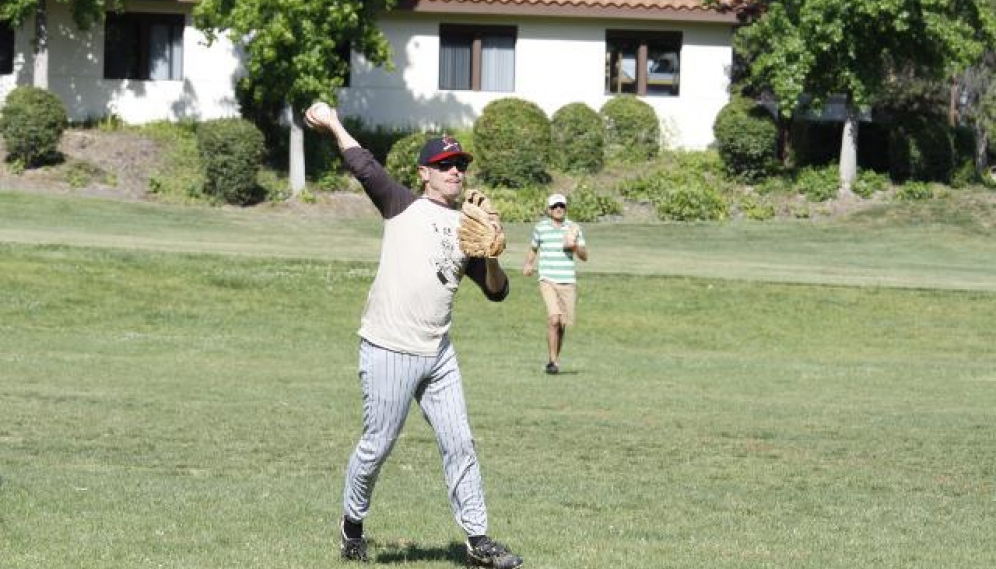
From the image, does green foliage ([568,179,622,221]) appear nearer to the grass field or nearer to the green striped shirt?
the grass field

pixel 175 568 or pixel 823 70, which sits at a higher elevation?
pixel 823 70

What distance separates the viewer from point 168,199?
39.6 metres

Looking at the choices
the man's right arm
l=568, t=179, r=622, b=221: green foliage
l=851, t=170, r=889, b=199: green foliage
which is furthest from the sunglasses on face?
l=851, t=170, r=889, b=199: green foliage

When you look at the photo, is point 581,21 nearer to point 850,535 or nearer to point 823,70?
point 823,70

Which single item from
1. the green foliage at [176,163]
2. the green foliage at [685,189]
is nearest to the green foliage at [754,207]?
the green foliage at [685,189]

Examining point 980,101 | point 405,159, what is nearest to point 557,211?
point 405,159

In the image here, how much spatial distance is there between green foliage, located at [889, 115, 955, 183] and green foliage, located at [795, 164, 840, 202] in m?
1.63

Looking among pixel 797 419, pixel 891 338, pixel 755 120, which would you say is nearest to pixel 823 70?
pixel 755 120

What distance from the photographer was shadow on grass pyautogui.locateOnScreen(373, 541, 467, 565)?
8789 millimetres

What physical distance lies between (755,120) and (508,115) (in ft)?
19.2

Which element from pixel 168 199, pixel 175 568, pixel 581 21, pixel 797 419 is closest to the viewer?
pixel 175 568

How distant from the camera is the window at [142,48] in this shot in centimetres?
4459

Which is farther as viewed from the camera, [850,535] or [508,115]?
[508,115]

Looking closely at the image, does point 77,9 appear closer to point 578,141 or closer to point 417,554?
point 578,141
